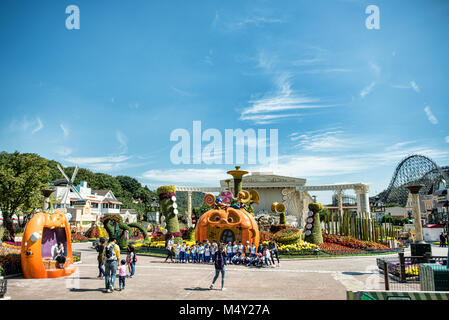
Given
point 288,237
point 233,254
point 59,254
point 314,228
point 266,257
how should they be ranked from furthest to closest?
point 314,228, point 288,237, point 233,254, point 266,257, point 59,254

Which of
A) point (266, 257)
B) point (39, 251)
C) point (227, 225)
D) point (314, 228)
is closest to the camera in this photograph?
point (39, 251)

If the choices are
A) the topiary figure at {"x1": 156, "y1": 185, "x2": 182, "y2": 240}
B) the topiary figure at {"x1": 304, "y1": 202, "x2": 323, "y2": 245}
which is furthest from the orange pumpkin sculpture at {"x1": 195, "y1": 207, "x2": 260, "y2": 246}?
the topiary figure at {"x1": 156, "y1": 185, "x2": 182, "y2": 240}

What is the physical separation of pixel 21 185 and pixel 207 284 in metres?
28.8

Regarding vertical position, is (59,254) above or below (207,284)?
above

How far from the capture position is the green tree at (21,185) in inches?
1216

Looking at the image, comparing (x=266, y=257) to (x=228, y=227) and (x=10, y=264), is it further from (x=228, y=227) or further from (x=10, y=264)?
(x=10, y=264)

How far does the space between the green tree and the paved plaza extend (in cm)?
2060

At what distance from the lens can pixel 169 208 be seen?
2680 cm

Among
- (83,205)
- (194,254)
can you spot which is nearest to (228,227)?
(194,254)

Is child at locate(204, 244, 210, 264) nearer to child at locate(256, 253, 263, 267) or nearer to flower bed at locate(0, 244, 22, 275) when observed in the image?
child at locate(256, 253, 263, 267)

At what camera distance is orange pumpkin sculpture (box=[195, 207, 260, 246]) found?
19.5 m
